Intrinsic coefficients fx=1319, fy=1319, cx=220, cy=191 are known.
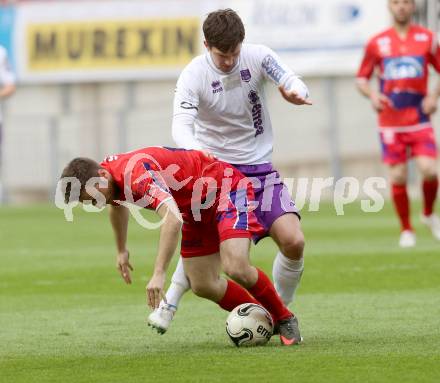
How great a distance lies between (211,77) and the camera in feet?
24.7

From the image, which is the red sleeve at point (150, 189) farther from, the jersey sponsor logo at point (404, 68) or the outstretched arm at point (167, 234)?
the jersey sponsor logo at point (404, 68)

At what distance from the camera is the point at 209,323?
8117 millimetres

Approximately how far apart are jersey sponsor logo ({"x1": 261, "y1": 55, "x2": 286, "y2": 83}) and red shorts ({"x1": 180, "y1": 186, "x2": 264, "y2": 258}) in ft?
2.15

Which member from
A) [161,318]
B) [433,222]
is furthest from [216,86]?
[433,222]

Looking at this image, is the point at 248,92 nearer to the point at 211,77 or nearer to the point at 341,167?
the point at 211,77

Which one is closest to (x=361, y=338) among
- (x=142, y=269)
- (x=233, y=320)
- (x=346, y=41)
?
(x=233, y=320)

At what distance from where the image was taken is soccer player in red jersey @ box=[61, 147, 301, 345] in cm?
670

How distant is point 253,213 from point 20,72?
18.5 metres

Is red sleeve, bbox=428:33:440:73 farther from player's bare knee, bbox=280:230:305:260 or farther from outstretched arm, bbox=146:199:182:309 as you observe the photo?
outstretched arm, bbox=146:199:182:309

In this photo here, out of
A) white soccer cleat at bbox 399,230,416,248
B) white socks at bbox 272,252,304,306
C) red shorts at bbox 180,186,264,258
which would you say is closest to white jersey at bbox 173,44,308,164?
red shorts at bbox 180,186,264,258

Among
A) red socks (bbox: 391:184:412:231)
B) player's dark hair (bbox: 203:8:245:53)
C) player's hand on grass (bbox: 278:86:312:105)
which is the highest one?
player's dark hair (bbox: 203:8:245:53)

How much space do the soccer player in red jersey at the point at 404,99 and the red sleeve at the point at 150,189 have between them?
642cm

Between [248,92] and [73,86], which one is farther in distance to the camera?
[73,86]

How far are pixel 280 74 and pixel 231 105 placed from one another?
14.6 inches
